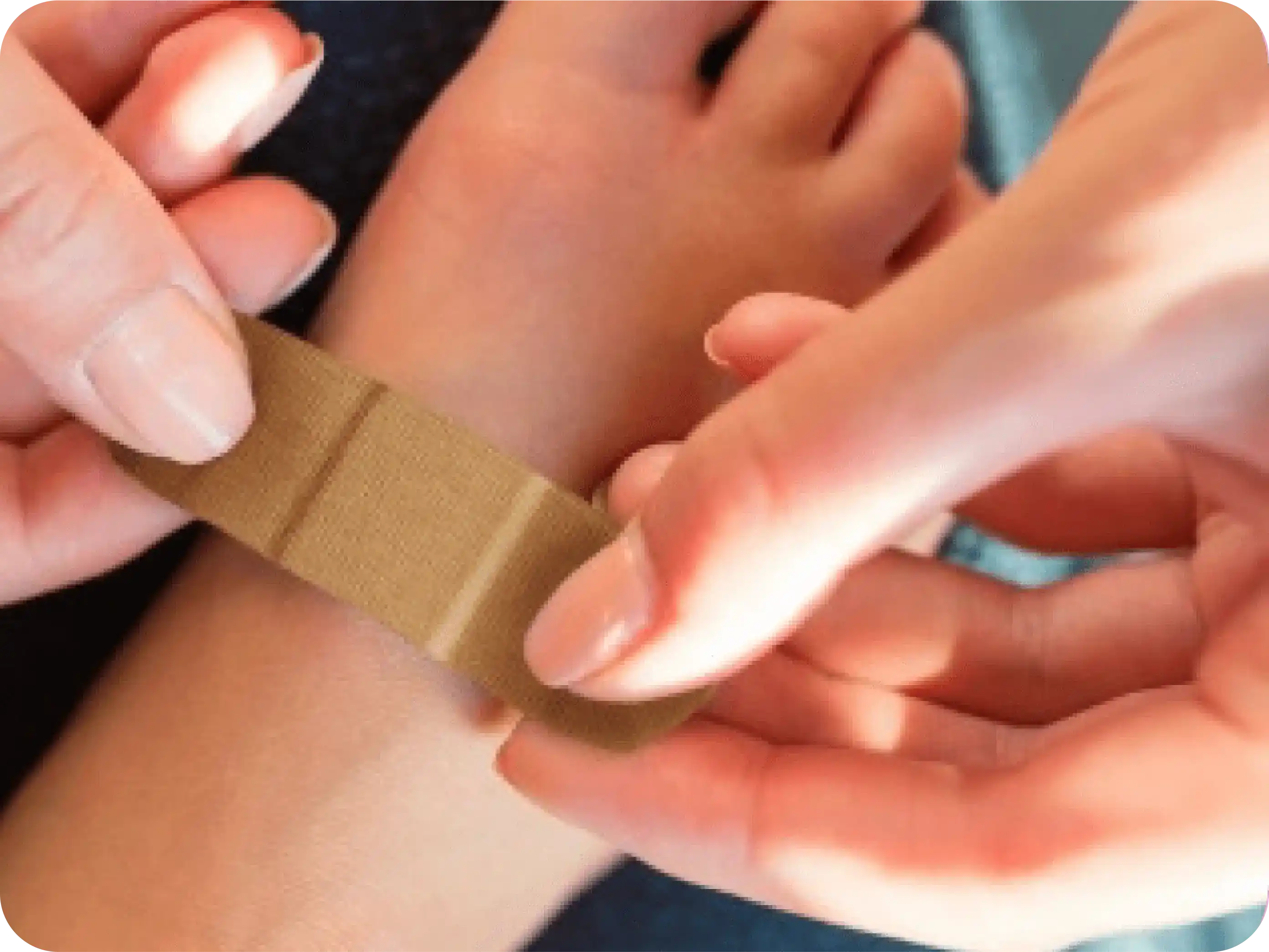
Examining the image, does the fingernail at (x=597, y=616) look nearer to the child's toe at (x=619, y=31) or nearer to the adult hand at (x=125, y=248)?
the adult hand at (x=125, y=248)

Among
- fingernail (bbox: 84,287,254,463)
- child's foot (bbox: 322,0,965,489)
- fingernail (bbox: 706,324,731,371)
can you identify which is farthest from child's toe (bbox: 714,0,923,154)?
fingernail (bbox: 84,287,254,463)

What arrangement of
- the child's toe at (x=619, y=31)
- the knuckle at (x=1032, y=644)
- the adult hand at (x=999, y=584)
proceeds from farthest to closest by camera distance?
1. the child's toe at (x=619, y=31)
2. the knuckle at (x=1032, y=644)
3. the adult hand at (x=999, y=584)

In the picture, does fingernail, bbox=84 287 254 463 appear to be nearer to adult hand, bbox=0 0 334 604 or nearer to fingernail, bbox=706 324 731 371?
adult hand, bbox=0 0 334 604

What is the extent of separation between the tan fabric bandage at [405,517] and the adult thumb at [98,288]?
0.12ft

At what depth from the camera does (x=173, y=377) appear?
686mm

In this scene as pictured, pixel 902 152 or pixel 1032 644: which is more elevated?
pixel 902 152

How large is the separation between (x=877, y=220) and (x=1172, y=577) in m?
0.25

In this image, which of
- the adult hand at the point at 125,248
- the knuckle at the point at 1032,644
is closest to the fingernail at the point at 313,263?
the adult hand at the point at 125,248

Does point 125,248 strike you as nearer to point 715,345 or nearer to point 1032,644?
point 715,345

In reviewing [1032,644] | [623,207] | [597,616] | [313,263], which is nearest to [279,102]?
[313,263]

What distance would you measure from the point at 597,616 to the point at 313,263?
0.91ft

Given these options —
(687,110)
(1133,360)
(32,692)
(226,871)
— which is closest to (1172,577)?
(1133,360)

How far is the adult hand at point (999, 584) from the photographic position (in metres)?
0.53

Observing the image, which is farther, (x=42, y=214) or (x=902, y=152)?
(x=902, y=152)
